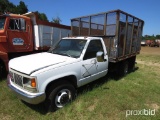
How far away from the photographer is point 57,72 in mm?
3568

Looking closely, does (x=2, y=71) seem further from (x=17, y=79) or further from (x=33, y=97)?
(x=33, y=97)

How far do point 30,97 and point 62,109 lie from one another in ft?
3.19

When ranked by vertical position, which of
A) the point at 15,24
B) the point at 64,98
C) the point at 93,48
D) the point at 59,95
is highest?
the point at 15,24

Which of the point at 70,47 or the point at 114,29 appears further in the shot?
the point at 114,29

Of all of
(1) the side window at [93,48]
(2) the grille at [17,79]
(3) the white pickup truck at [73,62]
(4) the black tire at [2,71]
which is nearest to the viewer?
(3) the white pickup truck at [73,62]

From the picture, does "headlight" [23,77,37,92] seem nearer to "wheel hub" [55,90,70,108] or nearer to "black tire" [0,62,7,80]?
"wheel hub" [55,90,70,108]

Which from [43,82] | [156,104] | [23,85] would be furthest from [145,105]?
[23,85]

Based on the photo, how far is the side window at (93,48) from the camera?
4.52 metres

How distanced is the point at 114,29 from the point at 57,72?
3389 mm

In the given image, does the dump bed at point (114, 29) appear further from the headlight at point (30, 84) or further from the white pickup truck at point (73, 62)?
the headlight at point (30, 84)

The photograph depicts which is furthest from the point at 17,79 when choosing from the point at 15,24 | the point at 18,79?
the point at 15,24

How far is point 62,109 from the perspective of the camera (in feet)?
12.5

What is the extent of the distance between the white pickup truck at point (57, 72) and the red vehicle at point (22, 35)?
8.50ft
